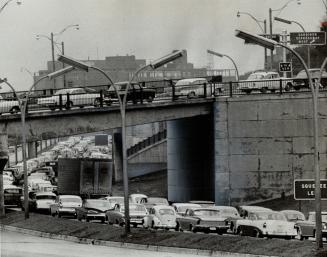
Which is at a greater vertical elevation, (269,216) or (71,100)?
(71,100)

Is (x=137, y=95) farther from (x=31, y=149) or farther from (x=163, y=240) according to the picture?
(x=31, y=149)

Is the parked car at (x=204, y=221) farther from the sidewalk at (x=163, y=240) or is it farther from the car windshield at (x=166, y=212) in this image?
the sidewalk at (x=163, y=240)

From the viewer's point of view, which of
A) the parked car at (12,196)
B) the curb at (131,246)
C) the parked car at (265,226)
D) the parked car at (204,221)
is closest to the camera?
the curb at (131,246)

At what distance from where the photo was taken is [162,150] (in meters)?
128

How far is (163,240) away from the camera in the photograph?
4219cm

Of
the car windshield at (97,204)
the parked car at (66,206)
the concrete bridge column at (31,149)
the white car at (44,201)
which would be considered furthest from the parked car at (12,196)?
the concrete bridge column at (31,149)

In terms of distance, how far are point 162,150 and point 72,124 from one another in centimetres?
6474

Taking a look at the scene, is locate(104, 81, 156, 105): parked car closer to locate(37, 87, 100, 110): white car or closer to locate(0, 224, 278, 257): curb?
locate(37, 87, 100, 110): white car

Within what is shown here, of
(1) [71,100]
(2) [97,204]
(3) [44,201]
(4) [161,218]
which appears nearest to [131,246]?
(4) [161,218]

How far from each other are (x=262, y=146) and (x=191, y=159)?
33.7ft

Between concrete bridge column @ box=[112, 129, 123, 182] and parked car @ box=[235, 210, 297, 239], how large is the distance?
75593 millimetres

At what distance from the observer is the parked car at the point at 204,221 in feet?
149

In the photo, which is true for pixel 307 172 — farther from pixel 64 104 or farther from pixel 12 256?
pixel 12 256

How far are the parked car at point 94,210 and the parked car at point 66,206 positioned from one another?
2.39 m
